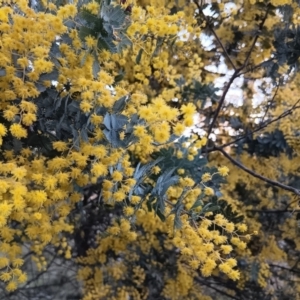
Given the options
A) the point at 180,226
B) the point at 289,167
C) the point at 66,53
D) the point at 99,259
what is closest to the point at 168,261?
the point at 99,259

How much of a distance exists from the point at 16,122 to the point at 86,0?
45cm

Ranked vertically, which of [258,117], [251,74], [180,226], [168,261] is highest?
[251,74]

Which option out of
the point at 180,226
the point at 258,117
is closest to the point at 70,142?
the point at 180,226

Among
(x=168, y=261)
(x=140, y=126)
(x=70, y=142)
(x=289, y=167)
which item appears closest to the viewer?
(x=140, y=126)

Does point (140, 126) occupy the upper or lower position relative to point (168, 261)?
lower

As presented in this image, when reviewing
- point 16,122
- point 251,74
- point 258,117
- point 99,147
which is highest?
point 251,74

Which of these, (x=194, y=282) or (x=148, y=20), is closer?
(x=148, y=20)

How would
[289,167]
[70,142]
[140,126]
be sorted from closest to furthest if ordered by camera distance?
[140,126], [70,142], [289,167]

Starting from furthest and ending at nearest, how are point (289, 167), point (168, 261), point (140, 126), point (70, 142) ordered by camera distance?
point (168, 261)
point (289, 167)
point (70, 142)
point (140, 126)

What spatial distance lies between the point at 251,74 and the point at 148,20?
1.81 m

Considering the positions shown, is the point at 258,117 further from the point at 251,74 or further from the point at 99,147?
the point at 99,147

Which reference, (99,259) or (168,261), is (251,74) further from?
(99,259)

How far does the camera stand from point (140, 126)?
148cm

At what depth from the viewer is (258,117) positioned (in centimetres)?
305
